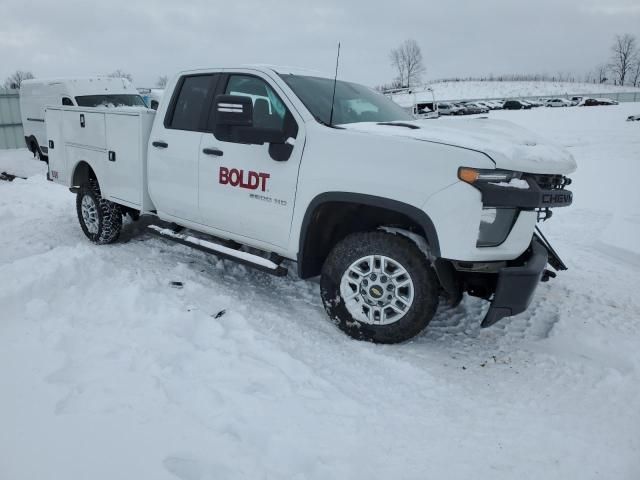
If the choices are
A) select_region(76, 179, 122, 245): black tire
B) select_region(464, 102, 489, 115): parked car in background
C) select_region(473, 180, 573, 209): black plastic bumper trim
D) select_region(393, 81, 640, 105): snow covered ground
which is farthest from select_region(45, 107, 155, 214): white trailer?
select_region(393, 81, 640, 105): snow covered ground

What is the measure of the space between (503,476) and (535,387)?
35.3 inches

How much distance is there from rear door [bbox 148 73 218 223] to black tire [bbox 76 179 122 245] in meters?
1.01

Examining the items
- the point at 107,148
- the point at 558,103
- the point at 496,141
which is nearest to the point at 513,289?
the point at 496,141

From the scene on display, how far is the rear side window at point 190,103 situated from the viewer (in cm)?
431

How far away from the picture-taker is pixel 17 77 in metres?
65.7

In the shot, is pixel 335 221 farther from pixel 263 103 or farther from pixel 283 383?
pixel 283 383

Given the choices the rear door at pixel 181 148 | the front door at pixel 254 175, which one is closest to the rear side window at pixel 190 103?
the rear door at pixel 181 148

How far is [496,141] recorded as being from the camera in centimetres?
296

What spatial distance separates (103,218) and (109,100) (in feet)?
28.4

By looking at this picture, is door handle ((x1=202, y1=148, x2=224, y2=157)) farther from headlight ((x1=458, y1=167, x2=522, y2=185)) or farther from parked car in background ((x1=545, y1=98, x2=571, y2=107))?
parked car in background ((x1=545, y1=98, x2=571, y2=107))

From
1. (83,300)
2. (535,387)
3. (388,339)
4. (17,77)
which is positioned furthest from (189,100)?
(17,77)

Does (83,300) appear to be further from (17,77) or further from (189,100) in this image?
(17,77)

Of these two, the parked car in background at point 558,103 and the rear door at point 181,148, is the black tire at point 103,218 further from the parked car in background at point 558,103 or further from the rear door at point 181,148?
the parked car in background at point 558,103

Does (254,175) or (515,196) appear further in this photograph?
(254,175)
